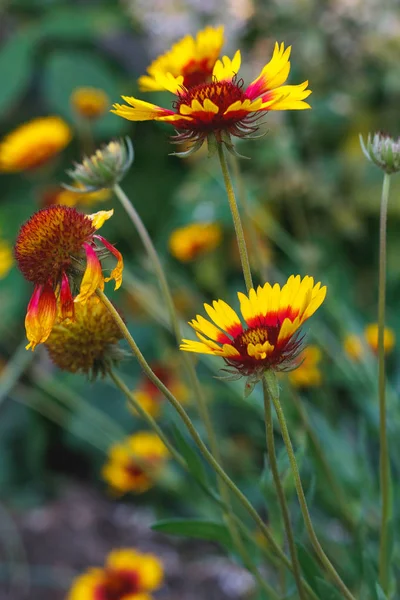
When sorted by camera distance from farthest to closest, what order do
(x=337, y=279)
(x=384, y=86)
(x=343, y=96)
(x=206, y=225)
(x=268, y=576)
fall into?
(x=384, y=86)
(x=343, y=96)
(x=337, y=279)
(x=206, y=225)
(x=268, y=576)

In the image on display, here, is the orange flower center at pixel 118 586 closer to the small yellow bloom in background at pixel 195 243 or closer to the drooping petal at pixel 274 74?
the small yellow bloom in background at pixel 195 243

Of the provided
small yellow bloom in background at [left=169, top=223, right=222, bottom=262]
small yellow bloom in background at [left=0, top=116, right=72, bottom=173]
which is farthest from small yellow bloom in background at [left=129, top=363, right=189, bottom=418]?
small yellow bloom in background at [left=0, top=116, right=72, bottom=173]

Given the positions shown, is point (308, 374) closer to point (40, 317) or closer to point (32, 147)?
point (32, 147)

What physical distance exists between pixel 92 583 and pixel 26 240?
615 millimetres

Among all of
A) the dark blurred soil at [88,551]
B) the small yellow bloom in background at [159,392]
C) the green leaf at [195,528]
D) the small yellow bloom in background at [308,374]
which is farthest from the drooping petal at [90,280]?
the dark blurred soil at [88,551]

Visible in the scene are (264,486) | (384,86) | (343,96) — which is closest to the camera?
(264,486)

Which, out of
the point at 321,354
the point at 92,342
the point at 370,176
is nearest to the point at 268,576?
the point at 321,354

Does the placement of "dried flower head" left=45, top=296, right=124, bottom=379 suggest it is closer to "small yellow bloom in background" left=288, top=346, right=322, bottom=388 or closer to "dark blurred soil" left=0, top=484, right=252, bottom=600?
"small yellow bloom in background" left=288, top=346, right=322, bottom=388

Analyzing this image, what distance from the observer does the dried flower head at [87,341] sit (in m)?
0.57

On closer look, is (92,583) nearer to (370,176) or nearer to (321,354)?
(321,354)

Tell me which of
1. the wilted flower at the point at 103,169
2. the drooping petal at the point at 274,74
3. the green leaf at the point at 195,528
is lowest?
the green leaf at the point at 195,528

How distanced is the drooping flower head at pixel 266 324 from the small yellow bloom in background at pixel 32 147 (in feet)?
2.04

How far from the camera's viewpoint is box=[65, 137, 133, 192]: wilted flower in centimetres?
65

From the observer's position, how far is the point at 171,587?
47.3 inches
